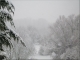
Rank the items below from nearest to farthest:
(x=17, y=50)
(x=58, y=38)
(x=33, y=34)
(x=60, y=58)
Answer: (x=17, y=50) → (x=60, y=58) → (x=58, y=38) → (x=33, y=34)

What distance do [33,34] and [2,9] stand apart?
50542 mm

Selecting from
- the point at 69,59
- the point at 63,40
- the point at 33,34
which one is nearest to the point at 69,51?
the point at 69,59

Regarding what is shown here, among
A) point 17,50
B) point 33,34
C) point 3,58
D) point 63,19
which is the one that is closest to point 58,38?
point 63,19

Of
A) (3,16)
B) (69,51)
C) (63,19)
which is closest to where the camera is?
(3,16)

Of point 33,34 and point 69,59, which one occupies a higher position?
point 69,59

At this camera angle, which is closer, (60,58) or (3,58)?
(3,58)

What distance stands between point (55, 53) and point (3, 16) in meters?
18.3

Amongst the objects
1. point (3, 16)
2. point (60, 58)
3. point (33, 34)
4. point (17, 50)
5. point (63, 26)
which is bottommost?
point (33, 34)

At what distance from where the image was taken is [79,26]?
1939cm

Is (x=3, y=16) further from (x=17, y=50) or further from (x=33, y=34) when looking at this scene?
(x=33, y=34)

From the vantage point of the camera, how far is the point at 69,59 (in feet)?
57.8

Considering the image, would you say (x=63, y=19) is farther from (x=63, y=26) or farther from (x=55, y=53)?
(x=55, y=53)

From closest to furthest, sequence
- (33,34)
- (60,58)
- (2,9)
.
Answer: (2,9), (60,58), (33,34)

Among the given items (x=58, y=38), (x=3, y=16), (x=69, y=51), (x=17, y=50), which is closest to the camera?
(x=3, y=16)
